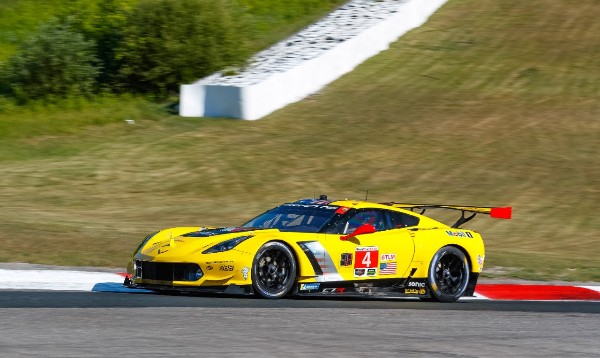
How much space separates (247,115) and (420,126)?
4473 millimetres

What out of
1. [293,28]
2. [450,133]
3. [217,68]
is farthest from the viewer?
[293,28]

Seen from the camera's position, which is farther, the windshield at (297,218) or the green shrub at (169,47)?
the green shrub at (169,47)

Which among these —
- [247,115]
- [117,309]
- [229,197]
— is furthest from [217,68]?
[117,309]

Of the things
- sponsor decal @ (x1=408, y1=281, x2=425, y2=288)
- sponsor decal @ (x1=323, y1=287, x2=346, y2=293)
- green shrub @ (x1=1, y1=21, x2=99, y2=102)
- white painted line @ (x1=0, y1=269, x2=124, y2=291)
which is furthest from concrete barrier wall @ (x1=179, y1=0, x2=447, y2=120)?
sponsor decal @ (x1=323, y1=287, x2=346, y2=293)

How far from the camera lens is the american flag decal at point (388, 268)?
11812 millimetres

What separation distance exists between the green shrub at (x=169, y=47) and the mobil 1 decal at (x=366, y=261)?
2011cm

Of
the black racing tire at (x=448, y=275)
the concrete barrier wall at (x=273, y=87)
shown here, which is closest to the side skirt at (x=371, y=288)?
the black racing tire at (x=448, y=275)

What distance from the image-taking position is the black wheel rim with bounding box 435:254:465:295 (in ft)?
40.3

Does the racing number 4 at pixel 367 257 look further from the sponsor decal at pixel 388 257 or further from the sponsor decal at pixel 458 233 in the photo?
the sponsor decal at pixel 458 233

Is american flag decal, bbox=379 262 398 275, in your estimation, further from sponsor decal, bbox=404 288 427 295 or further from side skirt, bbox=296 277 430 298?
sponsor decal, bbox=404 288 427 295

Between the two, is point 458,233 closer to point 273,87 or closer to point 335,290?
point 335,290

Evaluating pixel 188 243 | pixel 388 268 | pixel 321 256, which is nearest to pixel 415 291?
pixel 388 268

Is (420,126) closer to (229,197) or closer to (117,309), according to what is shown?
(229,197)

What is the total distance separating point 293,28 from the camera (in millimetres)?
36969
